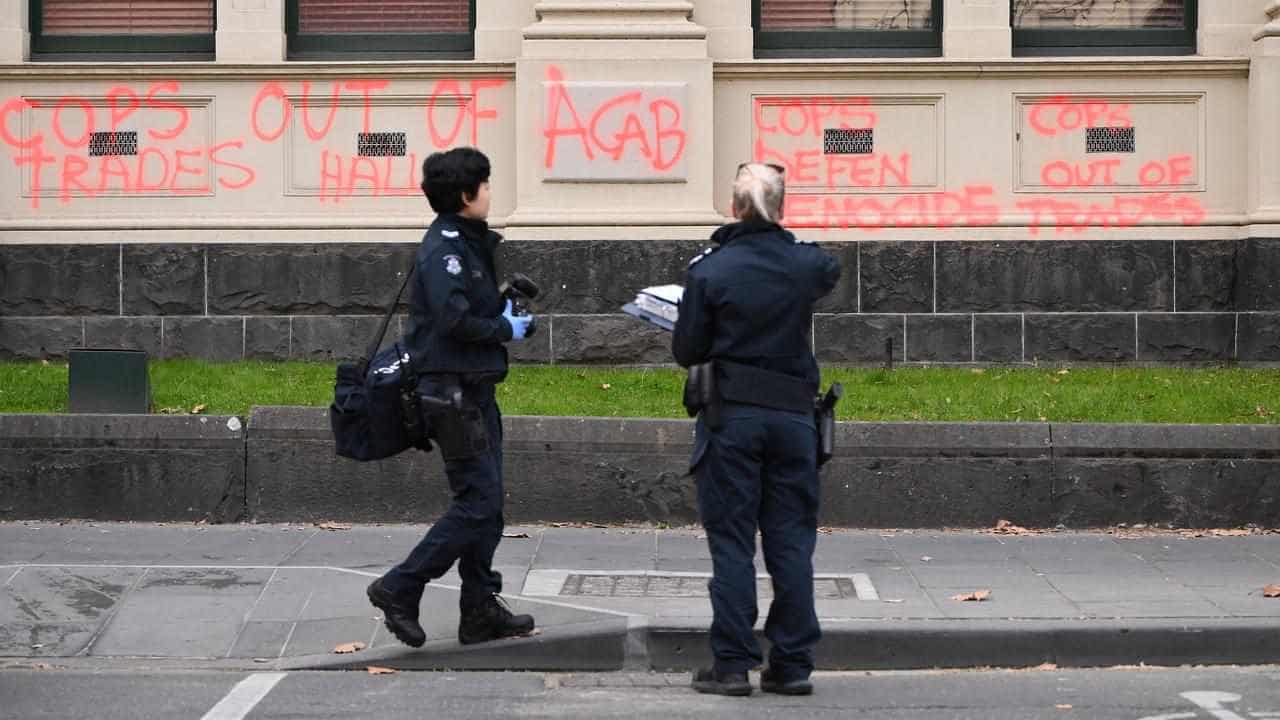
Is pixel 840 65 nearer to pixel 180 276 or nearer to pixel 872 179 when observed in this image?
pixel 872 179

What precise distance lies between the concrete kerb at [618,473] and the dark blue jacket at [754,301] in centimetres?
343

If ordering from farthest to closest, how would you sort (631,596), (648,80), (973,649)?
(648,80) < (631,596) < (973,649)

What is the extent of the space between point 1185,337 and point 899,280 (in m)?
2.17

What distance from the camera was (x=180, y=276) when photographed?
1396cm

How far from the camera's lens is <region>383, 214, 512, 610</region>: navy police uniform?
23.7ft

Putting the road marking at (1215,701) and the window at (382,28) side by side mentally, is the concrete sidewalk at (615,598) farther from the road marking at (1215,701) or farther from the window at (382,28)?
the window at (382,28)

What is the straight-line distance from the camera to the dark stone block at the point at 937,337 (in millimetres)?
13828

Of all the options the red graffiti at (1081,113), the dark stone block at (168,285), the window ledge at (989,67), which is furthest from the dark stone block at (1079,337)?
the dark stone block at (168,285)

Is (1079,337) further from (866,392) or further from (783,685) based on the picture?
(783,685)

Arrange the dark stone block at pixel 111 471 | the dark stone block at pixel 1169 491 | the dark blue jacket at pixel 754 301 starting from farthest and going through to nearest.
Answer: the dark stone block at pixel 111 471
the dark stone block at pixel 1169 491
the dark blue jacket at pixel 754 301

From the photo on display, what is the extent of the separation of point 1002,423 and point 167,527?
15.4 feet

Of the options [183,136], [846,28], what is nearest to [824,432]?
[846,28]

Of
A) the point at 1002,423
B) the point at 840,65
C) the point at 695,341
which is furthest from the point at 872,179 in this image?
the point at 695,341

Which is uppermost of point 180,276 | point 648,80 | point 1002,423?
point 648,80
